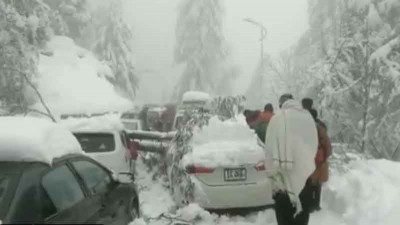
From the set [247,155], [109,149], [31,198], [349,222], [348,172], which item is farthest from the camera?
[109,149]

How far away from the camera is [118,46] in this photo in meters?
47.7

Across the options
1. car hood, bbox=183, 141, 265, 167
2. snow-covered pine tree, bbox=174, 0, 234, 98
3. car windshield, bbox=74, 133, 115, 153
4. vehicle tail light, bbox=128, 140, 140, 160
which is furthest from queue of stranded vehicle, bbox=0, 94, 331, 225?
snow-covered pine tree, bbox=174, 0, 234, 98

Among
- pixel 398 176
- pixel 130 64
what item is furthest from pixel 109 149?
pixel 130 64

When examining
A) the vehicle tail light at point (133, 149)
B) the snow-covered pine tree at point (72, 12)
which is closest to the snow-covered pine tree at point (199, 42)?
the snow-covered pine tree at point (72, 12)

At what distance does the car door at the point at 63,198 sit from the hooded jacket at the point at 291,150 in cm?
239

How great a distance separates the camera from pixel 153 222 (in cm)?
832

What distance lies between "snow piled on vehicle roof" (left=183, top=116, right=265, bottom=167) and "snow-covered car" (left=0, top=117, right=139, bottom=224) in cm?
254

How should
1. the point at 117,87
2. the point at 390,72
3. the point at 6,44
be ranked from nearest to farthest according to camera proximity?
the point at 390,72 < the point at 6,44 < the point at 117,87

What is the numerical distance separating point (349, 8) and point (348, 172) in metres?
11.6

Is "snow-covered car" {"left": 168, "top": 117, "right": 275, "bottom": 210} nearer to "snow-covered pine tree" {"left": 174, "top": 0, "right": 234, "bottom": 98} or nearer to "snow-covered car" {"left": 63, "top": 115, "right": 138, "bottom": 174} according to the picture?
"snow-covered car" {"left": 63, "top": 115, "right": 138, "bottom": 174}

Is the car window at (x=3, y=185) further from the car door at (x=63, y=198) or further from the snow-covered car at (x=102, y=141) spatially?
the snow-covered car at (x=102, y=141)

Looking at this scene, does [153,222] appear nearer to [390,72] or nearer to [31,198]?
[31,198]

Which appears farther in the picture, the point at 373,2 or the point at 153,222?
the point at 373,2

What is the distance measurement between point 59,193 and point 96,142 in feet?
18.2
